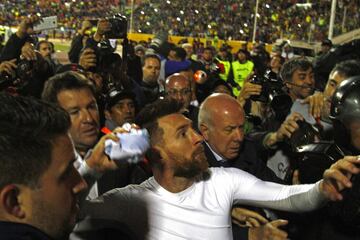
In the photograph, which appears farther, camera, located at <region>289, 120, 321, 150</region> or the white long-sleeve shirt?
camera, located at <region>289, 120, 321, 150</region>

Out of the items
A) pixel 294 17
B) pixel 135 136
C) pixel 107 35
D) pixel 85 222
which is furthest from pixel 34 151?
pixel 294 17

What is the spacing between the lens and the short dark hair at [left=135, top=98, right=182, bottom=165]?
8.39 feet

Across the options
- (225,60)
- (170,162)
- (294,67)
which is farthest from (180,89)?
(225,60)

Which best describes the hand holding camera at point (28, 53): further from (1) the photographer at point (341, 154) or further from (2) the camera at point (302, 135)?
(1) the photographer at point (341, 154)

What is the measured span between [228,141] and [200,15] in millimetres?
23304

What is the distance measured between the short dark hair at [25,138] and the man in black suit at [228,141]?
171 cm

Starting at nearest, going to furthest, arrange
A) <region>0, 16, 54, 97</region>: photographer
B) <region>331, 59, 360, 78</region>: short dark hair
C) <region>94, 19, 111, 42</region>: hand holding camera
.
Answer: <region>331, 59, 360, 78</region>: short dark hair, <region>0, 16, 54, 97</region>: photographer, <region>94, 19, 111, 42</region>: hand holding camera

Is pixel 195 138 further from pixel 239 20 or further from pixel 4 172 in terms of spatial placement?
pixel 239 20

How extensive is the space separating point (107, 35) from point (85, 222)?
3.03 meters

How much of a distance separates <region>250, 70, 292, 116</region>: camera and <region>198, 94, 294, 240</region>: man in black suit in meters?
0.70

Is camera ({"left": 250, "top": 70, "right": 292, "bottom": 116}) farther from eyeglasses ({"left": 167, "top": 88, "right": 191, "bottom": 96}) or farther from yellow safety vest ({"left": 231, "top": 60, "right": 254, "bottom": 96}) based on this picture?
yellow safety vest ({"left": 231, "top": 60, "right": 254, "bottom": 96})

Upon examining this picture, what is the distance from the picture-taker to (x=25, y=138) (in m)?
1.36

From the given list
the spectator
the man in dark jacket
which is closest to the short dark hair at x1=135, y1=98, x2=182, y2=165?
the spectator

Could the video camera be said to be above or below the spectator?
above
